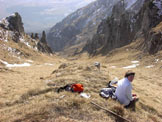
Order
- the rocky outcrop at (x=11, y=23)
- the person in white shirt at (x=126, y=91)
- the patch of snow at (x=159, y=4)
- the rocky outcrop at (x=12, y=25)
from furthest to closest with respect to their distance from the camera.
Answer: the rocky outcrop at (x=11, y=23)
the rocky outcrop at (x=12, y=25)
the patch of snow at (x=159, y=4)
the person in white shirt at (x=126, y=91)

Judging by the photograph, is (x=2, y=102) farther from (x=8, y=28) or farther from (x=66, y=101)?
(x=8, y=28)

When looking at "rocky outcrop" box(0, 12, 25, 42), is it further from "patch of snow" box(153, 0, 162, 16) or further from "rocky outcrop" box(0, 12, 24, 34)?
"patch of snow" box(153, 0, 162, 16)

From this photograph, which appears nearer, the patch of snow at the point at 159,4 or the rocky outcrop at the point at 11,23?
the patch of snow at the point at 159,4

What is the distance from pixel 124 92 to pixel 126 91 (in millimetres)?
143

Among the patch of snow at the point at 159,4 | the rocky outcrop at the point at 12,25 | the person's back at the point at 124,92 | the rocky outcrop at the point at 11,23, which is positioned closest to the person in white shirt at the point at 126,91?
the person's back at the point at 124,92

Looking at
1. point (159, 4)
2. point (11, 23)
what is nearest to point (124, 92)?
point (159, 4)

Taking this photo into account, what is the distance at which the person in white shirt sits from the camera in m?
9.14

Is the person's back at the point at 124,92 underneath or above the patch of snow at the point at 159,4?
underneath

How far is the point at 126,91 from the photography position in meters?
9.27

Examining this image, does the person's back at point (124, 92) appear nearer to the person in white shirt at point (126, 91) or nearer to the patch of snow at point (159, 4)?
the person in white shirt at point (126, 91)

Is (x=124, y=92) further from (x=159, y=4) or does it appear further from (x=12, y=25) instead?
(x=12, y=25)

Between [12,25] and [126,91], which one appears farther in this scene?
[12,25]

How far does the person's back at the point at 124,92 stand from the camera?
30.0ft

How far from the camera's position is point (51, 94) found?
10.4 meters
